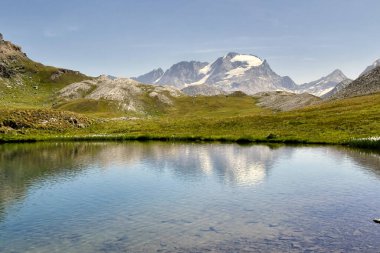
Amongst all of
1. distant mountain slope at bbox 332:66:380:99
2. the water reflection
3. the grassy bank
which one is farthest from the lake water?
distant mountain slope at bbox 332:66:380:99

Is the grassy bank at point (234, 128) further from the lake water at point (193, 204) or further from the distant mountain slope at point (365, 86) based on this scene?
the distant mountain slope at point (365, 86)

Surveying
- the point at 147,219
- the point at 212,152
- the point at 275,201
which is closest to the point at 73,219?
the point at 147,219

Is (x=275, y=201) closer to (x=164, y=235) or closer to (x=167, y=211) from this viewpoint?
(x=167, y=211)

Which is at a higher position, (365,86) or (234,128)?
(365,86)

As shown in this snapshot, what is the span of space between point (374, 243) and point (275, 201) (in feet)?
36.2

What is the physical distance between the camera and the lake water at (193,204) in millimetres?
24344

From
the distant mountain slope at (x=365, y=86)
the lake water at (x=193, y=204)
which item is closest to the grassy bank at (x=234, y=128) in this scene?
the lake water at (x=193, y=204)

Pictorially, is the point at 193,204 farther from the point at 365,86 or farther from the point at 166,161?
the point at 365,86

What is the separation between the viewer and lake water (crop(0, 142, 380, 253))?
79.9ft

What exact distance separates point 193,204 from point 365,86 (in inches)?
5953

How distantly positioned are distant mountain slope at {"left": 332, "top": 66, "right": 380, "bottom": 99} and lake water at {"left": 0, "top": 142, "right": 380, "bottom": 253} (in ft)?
347

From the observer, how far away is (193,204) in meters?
33.4

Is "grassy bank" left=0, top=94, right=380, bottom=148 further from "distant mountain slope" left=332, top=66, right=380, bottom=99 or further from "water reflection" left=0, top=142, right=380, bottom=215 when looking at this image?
"distant mountain slope" left=332, top=66, right=380, bottom=99

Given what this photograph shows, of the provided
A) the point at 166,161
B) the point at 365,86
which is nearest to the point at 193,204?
the point at 166,161
